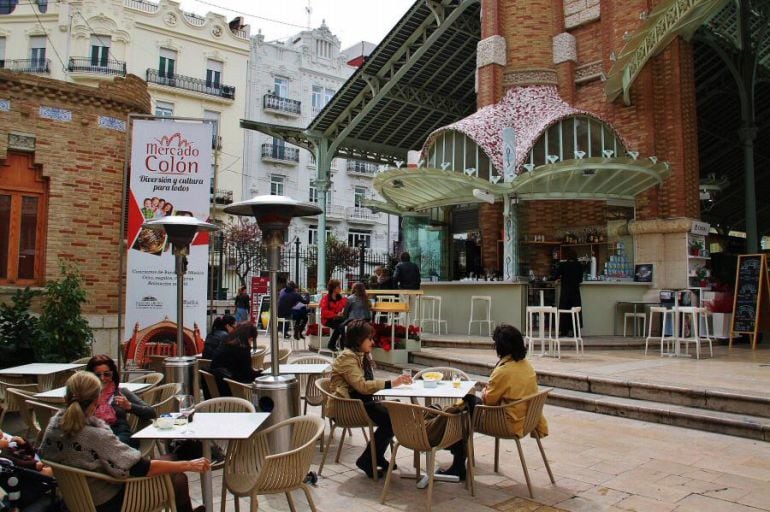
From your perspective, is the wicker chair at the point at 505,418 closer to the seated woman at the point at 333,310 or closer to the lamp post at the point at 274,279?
the lamp post at the point at 274,279

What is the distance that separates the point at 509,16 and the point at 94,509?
15192 millimetres

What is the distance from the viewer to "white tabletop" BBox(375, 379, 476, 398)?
417cm

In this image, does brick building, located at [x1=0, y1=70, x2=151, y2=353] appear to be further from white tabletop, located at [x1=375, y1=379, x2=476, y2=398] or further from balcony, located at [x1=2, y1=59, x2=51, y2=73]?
balcony, located at [x1=2, y1=59, x2=51, y2=73]

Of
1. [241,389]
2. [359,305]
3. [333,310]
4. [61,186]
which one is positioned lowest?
[241,389]

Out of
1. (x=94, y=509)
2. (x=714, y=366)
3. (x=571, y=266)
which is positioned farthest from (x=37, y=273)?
(x=714, y=366)

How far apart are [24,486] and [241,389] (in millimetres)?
2120

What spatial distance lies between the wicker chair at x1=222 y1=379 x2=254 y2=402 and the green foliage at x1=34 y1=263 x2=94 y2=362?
3.55 m

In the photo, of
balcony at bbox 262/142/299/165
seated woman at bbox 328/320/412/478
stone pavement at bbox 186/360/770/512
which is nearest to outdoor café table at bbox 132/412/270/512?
stone pavement at bbox 186/360/770/512

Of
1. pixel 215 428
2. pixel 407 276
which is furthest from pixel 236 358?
pixel 407 276

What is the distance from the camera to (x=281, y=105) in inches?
1268

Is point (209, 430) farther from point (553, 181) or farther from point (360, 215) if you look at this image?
point (360, 215)

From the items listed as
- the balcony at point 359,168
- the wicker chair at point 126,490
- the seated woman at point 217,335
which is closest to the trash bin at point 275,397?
the wicker chair at point 126,490

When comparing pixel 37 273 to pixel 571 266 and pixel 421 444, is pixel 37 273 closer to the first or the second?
pixel 421 444

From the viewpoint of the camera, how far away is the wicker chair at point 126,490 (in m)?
2.69
